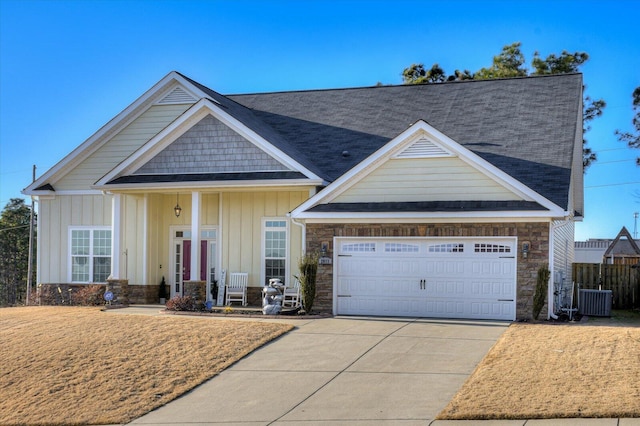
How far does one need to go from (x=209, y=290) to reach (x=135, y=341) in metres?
7.51

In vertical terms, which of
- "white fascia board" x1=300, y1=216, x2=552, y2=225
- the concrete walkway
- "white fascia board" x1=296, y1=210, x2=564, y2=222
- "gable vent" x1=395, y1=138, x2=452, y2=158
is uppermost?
"gable vent" x1=395, y1=138, x2=452, y2=158

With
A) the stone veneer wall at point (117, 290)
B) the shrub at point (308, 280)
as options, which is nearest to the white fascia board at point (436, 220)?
the shrub at point (308, 280)

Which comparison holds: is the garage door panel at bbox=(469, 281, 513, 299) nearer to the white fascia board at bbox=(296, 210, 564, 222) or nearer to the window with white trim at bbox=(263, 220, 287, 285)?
the white fascia board at bbox=(296, 210, 564, 222)

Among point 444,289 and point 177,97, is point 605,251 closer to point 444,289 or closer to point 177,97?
point 444,289

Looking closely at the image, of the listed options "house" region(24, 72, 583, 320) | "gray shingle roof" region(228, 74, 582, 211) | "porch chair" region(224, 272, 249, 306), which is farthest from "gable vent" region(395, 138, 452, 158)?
"porch chair" region(224, 272, 249, 306)

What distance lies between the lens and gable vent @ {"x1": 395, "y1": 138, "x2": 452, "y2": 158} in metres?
19.1

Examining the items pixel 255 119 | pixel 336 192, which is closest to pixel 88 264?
pixel 255 119

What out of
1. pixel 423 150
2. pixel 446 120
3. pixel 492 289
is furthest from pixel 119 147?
pixel 492 289

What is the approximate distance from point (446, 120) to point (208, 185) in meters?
8.10

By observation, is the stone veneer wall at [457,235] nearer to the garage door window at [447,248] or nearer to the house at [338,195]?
the house at [338,195]

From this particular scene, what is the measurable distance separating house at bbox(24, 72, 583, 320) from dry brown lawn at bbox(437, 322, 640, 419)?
162 inches

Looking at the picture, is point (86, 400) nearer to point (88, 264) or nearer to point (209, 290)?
point (209, 290)

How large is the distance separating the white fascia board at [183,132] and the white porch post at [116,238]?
74 centimetres

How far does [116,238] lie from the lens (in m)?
22.2
